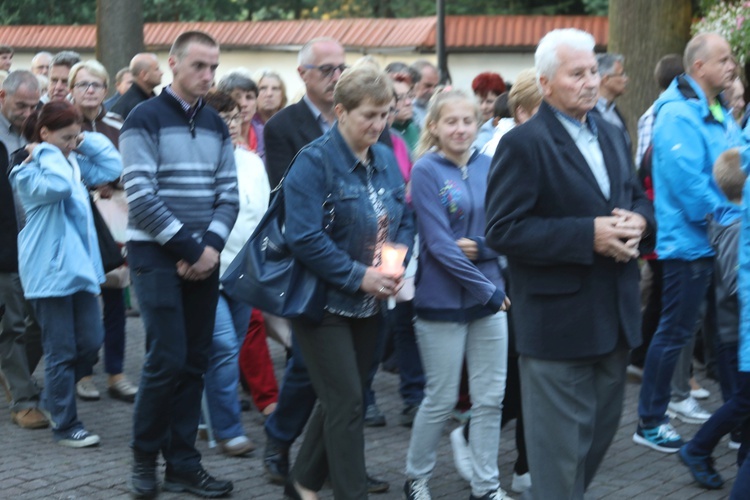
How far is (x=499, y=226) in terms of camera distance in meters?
4.74

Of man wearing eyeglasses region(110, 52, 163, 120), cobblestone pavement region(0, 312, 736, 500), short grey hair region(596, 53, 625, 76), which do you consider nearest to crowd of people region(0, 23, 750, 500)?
cobblestone pavement region(0, 312, 736, 500)

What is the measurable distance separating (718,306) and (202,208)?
8.56 feet

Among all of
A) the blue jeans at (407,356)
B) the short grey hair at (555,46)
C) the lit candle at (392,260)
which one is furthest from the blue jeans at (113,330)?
the short grey hair at (555,46)

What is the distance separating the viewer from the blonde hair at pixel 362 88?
16.9 ft

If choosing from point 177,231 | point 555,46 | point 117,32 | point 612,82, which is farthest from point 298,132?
point 117,32

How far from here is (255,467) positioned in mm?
6648

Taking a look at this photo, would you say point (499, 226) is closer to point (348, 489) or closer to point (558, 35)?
point (558, 35)

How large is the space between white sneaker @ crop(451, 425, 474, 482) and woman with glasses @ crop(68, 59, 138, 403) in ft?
8.51

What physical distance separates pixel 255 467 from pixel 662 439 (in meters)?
2.21

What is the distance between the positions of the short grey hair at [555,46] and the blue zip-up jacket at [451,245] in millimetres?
1301

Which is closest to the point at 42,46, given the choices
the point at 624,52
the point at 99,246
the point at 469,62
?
the point at 469,62

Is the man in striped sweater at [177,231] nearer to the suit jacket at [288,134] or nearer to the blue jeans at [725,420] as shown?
the suit jacket at [288,134]

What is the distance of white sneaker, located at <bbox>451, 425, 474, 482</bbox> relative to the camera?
6.31m

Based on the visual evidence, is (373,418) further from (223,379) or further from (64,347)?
(64,347)
